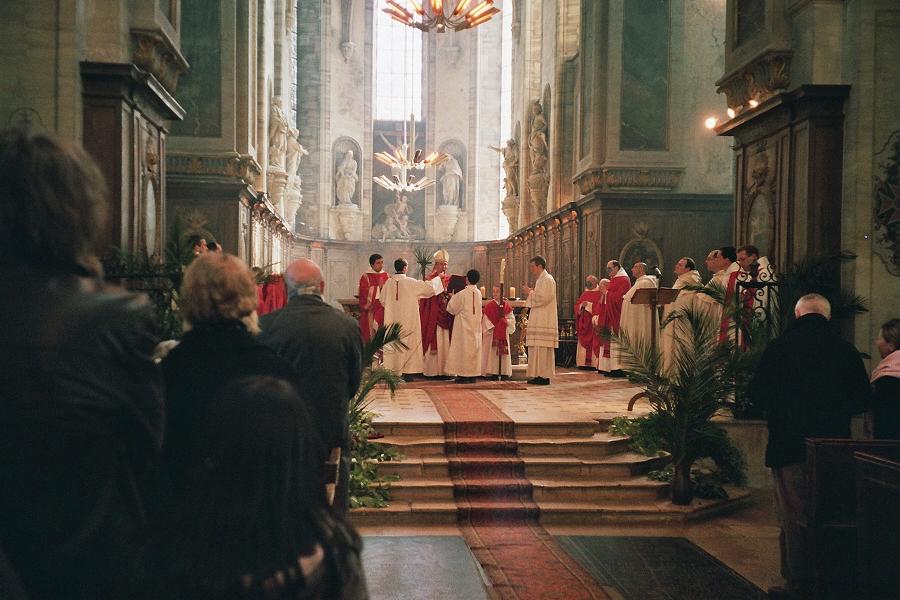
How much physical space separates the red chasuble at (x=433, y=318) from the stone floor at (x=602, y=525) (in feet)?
5.52

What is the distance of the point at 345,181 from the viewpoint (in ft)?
116

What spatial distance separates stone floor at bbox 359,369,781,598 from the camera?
20.6 ft

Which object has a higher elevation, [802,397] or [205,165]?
[205,165]

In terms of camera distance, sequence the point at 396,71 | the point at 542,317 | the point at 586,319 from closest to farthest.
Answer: the point at 542,317 < the point at 586,319 < the point at 396,71

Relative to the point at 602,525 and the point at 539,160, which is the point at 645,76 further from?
the point at 602,525

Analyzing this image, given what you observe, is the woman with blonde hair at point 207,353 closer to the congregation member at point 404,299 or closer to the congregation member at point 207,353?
the congregation member at point 207,353

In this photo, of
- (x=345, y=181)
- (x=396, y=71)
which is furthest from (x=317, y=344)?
(x=396, y=71)

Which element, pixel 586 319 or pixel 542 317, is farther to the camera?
pixel 586 319

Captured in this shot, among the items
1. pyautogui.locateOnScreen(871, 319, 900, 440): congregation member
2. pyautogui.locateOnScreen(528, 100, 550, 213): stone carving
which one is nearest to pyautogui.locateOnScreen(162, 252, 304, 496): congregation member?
pyautogui.locateOnScreen(871, 319, 900, 440): congregation member

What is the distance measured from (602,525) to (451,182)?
29.9 meters

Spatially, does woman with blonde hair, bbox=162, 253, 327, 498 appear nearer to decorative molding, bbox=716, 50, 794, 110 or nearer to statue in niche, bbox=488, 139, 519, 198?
decorative molding, bbox=716, 50, 794, 110

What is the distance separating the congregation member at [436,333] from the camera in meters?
14.0

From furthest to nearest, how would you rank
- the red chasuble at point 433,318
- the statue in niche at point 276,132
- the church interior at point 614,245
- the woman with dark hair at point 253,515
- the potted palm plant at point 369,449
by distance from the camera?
the statue in niche at point 276,132
the red chasuble at point 433,318
the potted palm plant at point 369,449
the church interior at point 614,245
the woman with dark hair at point 253,515

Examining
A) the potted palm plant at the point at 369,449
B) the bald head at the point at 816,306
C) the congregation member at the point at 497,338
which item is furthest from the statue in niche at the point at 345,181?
the bald head at the point at 816,306
